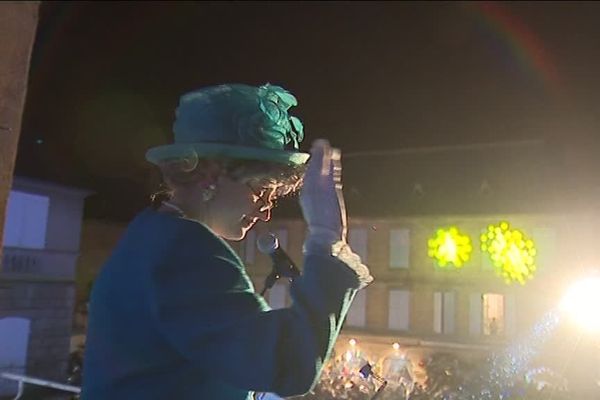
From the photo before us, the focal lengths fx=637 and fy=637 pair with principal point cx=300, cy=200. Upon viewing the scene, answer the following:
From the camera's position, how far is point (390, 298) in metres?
8.72

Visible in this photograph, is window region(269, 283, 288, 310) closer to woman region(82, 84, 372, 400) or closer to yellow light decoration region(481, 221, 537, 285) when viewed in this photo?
woman region(82, 84, 372, 400)

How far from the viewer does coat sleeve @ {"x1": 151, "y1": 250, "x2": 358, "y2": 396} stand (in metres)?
0.62

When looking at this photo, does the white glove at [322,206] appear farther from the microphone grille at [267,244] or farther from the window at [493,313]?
the window at [493,313]

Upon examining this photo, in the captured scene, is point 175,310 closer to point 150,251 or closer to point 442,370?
point 150,251

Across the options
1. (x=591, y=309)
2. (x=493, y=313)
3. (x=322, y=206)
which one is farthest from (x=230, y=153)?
(x=493, y=313)

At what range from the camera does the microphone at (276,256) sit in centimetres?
92

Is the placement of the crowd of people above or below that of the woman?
below

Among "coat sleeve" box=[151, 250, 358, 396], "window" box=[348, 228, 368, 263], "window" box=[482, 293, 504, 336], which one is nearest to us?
"coat sleeve" box=[151, 250, 358, 396]

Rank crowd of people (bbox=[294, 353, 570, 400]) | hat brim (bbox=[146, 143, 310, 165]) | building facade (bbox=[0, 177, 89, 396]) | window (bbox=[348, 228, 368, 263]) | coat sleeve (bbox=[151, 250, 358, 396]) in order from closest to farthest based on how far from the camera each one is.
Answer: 1. coat sleeve (bbox=[151, 250, 358, 396])
2. hat brim (bbox=[146, 143, 310, 165])
3. crowd of people (bbox=[294, 353, 570, 400])
4. building facade (bbox=[0, 177, 89, 396])
5. window (bbox=[348, 228, 368, 263])

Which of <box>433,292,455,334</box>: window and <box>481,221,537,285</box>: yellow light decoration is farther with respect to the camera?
<box>433,292,455,334</box>: window

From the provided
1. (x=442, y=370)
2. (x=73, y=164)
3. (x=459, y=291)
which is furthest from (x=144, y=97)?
(x=459, y=291)

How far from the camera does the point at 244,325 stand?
0.62 metres

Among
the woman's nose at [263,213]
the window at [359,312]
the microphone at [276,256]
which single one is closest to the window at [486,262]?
the window at [359,312]

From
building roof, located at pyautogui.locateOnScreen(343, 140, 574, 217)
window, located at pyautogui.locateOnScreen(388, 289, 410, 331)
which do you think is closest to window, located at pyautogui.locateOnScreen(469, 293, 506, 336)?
window, located at pyautogui.locateOnScreen(388, 289, 410, 331)
